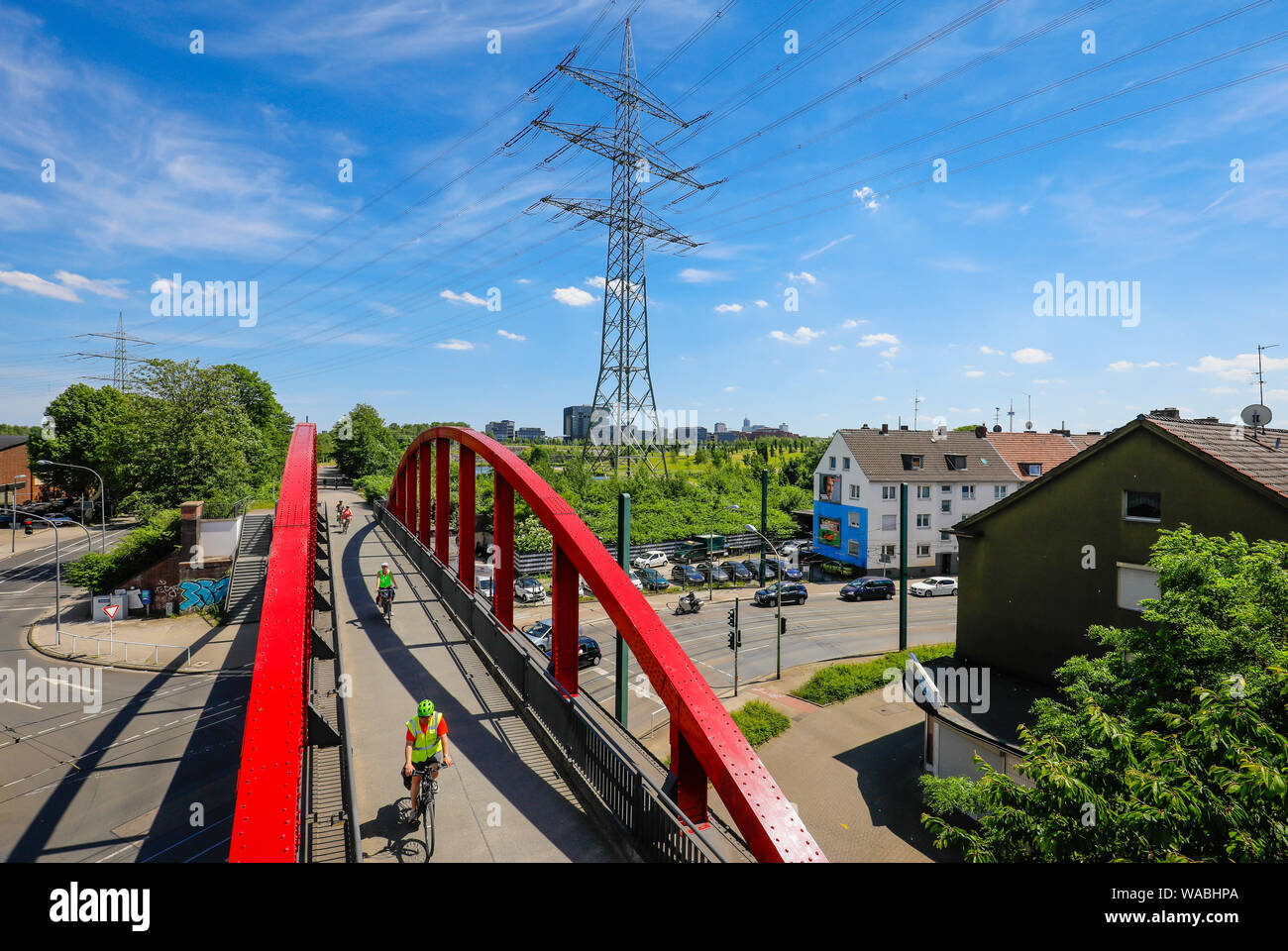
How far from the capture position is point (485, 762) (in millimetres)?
7949

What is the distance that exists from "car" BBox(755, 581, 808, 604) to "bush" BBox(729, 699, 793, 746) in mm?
14006

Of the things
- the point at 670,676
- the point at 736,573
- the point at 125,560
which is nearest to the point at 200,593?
the point at 125,560

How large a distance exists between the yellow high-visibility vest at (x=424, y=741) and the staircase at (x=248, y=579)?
1034 inches

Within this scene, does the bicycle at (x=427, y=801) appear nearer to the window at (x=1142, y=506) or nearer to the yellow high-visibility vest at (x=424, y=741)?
the yellow high-visibility vest at (x=424, y=741)

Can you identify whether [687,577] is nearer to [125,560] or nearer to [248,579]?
[248,579]

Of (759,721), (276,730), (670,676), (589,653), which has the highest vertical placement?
(670,676)

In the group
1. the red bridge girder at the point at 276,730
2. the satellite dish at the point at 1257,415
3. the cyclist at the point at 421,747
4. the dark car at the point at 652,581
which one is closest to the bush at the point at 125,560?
the dark car at the point at 652,581

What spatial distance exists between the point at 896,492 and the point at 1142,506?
2946 centimetres

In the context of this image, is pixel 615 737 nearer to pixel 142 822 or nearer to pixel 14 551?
pixel 142 822

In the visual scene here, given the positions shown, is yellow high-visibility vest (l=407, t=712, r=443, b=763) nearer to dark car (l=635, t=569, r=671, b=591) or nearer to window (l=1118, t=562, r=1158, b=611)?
window (l=1118, t=562, r=1158, b=611)

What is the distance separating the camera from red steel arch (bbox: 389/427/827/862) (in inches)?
233

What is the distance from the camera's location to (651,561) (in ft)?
136
